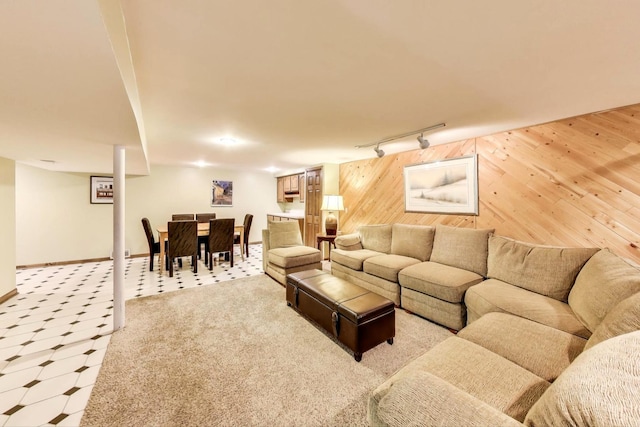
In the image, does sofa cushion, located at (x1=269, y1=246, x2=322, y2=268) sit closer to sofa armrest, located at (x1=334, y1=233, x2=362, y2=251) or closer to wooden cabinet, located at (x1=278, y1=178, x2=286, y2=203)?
sofa armrest, located at (x1=334, y1=233, x2=362, y2=251)

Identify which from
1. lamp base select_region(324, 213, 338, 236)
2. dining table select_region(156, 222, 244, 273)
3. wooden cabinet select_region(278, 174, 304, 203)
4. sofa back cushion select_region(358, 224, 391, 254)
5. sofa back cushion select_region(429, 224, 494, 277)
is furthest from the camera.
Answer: wooden cabinet select_region(278, 174, 304, 203)

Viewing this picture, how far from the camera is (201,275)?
4465 millimetres

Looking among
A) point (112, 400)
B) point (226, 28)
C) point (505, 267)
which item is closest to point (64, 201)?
point (112, 400)

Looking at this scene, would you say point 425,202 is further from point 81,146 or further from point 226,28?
point 81,146

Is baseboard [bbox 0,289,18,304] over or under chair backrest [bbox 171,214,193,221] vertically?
under

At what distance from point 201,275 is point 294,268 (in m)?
1.88

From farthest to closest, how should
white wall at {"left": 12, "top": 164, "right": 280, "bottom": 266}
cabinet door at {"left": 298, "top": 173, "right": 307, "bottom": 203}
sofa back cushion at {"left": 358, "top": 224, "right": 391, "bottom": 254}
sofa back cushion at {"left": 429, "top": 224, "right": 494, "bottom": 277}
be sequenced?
1. cabinet door at {"left": 298, "top": 173, "right": 307, "bottom": 203}
2. white wall at {"left": 12, "top": 164, "right": 280, "bottom": 266}
3. sofa back cushion at {"left": 358, "top": 224, "right": 391, "bottom": 254}
4. sofa back cushion at {"left": 429, "top": 224, "right": 494, "bottom": 277}

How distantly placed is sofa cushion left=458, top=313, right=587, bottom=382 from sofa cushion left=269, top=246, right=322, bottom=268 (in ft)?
8.52

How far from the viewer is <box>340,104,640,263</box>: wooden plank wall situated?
2238 mm

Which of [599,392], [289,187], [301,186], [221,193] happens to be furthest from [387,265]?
[221,193]

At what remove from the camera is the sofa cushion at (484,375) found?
1.06 meters

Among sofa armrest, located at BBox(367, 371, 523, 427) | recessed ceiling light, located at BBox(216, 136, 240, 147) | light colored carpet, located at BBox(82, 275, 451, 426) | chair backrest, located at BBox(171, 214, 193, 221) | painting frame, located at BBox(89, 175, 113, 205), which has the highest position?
recessed ceiling light, located at BBox(216, 136, 240, 147)

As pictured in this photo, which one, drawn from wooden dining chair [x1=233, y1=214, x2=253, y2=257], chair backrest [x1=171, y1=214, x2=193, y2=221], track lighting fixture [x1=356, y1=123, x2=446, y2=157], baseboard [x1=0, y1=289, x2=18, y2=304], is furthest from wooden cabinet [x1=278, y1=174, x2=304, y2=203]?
baseboard [x1=0, y1=289, x2=18, y2=304]

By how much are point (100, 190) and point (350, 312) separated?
20.5 feet
